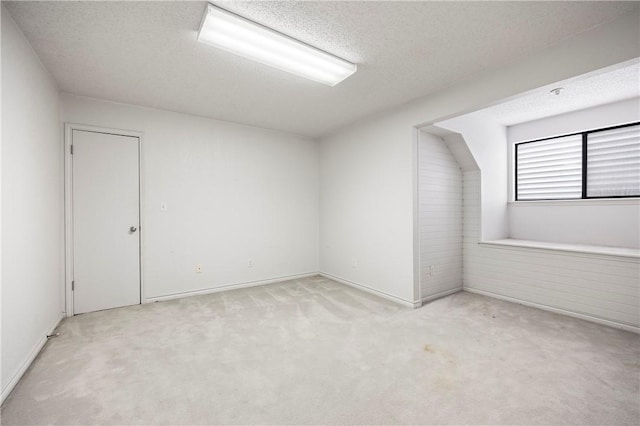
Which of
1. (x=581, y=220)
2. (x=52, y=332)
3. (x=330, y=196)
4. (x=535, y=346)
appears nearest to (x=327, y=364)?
(x=535, y=346)

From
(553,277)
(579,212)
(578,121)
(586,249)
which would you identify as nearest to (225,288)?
(553,277)

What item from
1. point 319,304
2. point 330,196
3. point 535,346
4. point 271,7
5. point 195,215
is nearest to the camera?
point 271,7

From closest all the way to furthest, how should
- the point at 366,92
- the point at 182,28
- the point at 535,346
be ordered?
the point at 182,28 → the point at 535,346 → the point at 366,92

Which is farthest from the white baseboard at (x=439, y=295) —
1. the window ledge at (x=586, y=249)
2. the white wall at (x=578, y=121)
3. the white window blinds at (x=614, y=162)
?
the white wall at (x=578, y=121)

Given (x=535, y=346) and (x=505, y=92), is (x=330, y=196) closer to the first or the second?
(x=505, y=92)

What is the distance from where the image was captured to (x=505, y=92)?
102 inches

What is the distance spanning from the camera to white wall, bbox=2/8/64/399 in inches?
75.4

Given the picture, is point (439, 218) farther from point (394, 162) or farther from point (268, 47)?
point (268, 47)

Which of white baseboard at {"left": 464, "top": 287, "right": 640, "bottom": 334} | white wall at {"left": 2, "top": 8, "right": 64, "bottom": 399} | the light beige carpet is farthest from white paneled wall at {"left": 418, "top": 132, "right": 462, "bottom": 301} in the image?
white wall at {"left": 2, "top": 8, "right": 64, "bottom": 399}

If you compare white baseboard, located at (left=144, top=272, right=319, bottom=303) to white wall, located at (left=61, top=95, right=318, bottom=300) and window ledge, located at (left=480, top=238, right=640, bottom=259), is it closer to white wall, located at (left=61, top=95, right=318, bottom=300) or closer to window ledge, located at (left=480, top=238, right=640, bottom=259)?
white wall, located at (left=61, top=95, right=318, bottom=300)

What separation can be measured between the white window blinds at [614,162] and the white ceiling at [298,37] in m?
2.36

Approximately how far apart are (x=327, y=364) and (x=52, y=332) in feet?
8.94

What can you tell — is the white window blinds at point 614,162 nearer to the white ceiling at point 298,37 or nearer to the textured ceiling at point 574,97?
the textured ceiling at point 574,97

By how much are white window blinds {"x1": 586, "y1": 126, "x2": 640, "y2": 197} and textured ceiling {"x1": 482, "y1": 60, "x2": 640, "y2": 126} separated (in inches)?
17.7
